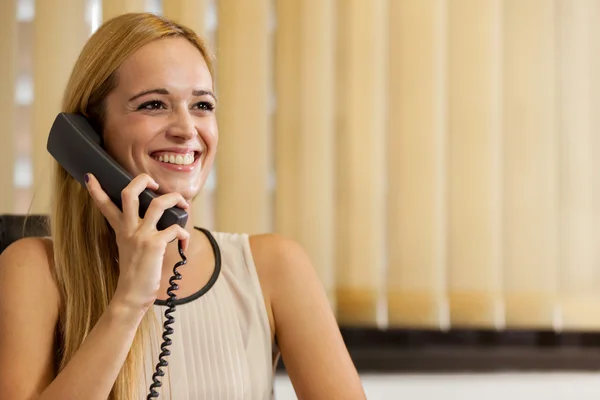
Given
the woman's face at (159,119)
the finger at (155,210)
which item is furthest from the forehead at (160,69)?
the finger at (155,210)

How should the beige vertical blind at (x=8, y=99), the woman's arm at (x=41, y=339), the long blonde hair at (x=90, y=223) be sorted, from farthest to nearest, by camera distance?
1. the beige vertical blind at (x=8, y=99)
2. the long blonde hair at (x=90, y=223)
3. the woman's arm at (x=41, y=339)

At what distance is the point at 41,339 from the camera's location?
1107 mm

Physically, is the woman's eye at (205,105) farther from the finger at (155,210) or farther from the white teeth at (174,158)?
the finger at (155,210)

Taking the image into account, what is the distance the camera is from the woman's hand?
100 cm

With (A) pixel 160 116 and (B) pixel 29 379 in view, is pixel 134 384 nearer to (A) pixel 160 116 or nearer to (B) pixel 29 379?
(B) pixel 29 379

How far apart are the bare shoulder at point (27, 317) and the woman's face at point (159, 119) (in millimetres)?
231

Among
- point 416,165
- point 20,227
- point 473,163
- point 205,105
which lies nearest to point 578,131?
point 473,163

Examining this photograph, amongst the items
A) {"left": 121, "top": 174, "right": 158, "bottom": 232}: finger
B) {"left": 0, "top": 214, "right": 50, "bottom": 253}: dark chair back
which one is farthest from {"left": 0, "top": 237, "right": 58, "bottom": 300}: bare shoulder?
{"left": 121, "top": 174, "right": 158, "bottom": 232}: finger

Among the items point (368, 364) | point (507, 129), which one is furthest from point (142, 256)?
point (507, 129)

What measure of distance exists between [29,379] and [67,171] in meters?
0.37

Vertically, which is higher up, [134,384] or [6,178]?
[6,178]

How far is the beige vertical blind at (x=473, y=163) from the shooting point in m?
1.75

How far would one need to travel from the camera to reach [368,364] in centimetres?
168

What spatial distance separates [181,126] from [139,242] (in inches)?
9.9
